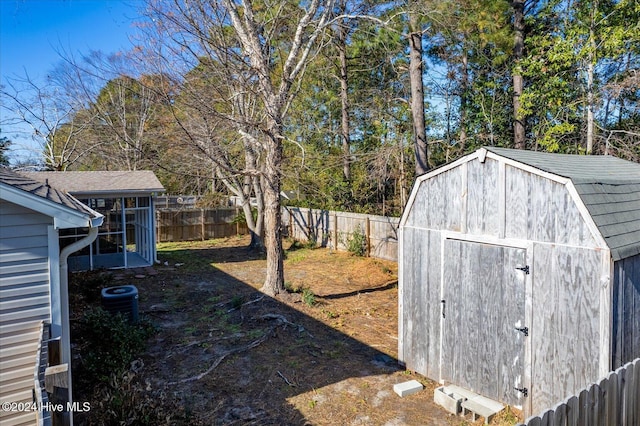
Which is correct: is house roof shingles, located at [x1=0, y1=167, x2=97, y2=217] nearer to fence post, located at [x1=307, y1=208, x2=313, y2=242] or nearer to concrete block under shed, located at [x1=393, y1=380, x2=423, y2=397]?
concrete block under shed, located at [x1=393, y1=380, x2=423, y2=397]

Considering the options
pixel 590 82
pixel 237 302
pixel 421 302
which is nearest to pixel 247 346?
pixel 237 302

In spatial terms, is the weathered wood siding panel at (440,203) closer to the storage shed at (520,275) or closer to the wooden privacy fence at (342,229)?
the storage shed at (520,275)

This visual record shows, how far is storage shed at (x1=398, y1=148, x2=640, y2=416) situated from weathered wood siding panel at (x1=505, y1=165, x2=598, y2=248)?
0.01 m

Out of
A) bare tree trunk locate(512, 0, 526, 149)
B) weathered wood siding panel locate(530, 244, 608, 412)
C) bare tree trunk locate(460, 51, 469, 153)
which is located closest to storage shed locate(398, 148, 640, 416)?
weathered wood siding panel locate(530, 244, 608, 412)

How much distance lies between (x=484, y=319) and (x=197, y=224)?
16.5 meters

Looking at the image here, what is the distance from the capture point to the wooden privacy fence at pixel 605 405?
3246mm

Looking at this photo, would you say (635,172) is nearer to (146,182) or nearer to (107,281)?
(107,281)

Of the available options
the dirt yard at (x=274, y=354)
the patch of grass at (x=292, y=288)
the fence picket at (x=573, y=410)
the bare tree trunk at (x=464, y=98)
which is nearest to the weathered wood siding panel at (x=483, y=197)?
the fence picket at (x=573, y=410)

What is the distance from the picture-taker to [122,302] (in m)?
7.82

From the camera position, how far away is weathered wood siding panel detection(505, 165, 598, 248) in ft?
14.5

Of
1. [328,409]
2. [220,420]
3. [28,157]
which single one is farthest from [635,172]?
[28,157]

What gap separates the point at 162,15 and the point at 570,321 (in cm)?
949

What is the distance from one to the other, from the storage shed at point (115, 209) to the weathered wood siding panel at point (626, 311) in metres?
12.9

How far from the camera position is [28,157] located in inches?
814
